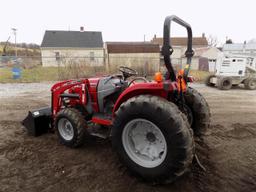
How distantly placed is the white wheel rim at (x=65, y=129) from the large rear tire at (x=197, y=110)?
6.33ft

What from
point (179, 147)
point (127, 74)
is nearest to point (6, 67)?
point (127, 74)

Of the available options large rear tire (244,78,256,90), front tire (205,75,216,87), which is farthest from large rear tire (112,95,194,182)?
large rear tire (244,78,256,90)

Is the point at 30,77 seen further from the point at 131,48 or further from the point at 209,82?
the point at 131,48

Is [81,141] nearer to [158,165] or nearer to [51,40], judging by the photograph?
[158,165]

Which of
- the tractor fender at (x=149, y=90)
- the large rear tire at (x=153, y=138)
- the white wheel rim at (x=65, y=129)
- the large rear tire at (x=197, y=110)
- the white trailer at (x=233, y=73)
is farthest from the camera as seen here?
the white trailer at (x=233, y=73)

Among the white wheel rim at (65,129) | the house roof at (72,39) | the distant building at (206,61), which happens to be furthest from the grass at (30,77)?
the distant building at (206,61)

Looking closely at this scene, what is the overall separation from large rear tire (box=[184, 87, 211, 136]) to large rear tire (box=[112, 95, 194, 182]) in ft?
3.11

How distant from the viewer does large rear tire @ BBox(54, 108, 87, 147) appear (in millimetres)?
2832

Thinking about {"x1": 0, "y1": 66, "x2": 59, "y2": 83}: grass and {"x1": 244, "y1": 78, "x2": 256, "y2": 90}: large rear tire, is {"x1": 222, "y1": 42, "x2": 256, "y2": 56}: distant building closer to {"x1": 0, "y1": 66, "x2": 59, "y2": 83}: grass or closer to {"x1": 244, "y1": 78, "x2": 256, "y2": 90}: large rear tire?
{"x1": 244, "y1": 78, "x2": 256, "y2": 90}: large rear tire

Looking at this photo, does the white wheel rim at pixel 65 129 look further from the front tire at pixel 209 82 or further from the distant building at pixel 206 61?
the distant building at pixel 206 61

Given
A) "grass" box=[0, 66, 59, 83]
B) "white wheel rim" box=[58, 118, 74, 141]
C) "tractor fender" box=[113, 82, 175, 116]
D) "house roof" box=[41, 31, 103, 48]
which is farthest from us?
"house roof" box=[41, 31, 103, 48]

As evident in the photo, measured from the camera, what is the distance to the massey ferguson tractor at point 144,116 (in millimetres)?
1847

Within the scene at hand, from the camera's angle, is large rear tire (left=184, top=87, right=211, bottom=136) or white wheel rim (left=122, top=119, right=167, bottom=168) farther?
large rear tire (left=184, top=87, right=211, bottom=136)

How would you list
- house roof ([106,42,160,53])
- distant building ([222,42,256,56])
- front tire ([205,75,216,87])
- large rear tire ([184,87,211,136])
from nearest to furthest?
1. large rear tire ([184,87,211,136])
2. front tire ([205,75,216,87])
3. house roof ([106,42,160,53])
4. distant building ([222,42,256,56])
